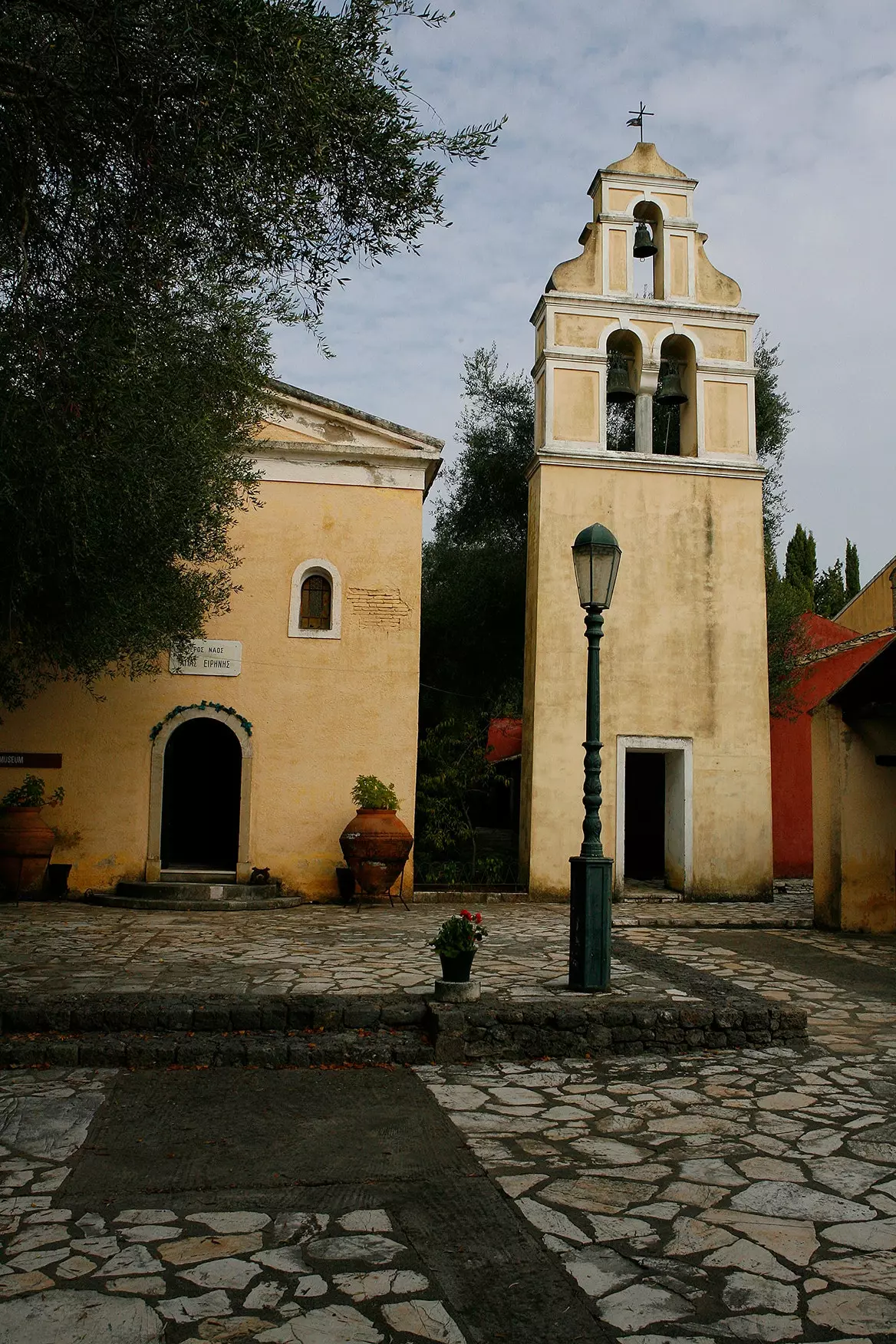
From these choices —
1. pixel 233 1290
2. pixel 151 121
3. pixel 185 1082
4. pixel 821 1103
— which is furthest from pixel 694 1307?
pixel 151 121

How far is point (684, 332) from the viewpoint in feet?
52.9

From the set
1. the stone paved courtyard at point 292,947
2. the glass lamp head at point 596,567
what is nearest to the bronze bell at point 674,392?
the stone paved courtyard at point 292,947

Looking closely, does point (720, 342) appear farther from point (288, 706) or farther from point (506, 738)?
point (506, 738)

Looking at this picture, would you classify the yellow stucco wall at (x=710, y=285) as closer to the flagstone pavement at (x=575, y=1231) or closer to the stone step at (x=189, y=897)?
the stone step at (x=189, y=897)

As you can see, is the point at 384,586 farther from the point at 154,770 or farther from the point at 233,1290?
the point at 233,1290

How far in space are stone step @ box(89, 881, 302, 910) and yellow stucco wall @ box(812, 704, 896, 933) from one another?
654 centimetres

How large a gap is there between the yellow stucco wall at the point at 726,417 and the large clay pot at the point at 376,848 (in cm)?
743

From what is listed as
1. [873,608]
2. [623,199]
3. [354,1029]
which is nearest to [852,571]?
[873,608]

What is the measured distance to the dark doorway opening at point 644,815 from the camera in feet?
56.4

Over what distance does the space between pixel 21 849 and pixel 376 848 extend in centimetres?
428

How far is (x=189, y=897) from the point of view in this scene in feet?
43.2

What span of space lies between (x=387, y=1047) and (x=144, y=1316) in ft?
11.0

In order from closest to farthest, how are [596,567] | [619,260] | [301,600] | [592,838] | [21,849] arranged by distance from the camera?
1. [592,838]
2. [596,567]
3. [21,849]
4. [301,600]
5. [619,260]

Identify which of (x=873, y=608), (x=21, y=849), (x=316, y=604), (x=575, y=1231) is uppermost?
(x=873, y=608)
